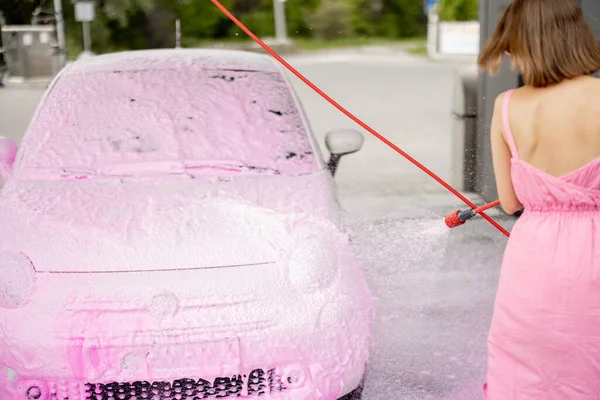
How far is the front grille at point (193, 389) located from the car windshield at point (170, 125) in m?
1.04

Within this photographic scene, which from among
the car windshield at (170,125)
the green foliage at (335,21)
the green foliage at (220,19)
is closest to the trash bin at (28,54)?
the green foliage at (220,19)

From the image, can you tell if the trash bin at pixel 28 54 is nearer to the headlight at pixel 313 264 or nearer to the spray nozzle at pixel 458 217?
the headlight at pixel 313 264

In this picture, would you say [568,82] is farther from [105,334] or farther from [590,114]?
[105,334]

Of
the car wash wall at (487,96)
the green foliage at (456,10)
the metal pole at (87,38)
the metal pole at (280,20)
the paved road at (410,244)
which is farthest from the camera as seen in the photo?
the metal pole at (87,38)

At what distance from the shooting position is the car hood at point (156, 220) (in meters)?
3.12

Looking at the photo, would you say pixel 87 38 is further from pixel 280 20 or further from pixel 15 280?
pixel 15 280

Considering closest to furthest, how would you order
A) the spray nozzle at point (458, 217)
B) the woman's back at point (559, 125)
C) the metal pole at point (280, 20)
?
the woman's back at point (559, 125) < the spray nozzle at point (458, 217) < the metal pole at point (280, 20)

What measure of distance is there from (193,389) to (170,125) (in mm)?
1388

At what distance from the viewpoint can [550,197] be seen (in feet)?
7.09

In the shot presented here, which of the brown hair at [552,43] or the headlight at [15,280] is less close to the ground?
the brown hair at [552,43]

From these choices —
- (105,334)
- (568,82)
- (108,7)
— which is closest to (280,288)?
(105,334)

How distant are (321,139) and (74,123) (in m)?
6.94

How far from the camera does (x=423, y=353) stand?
160 inches

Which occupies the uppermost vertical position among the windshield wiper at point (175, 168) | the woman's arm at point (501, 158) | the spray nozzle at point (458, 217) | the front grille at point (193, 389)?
the woman's arm at point (501, 158)
